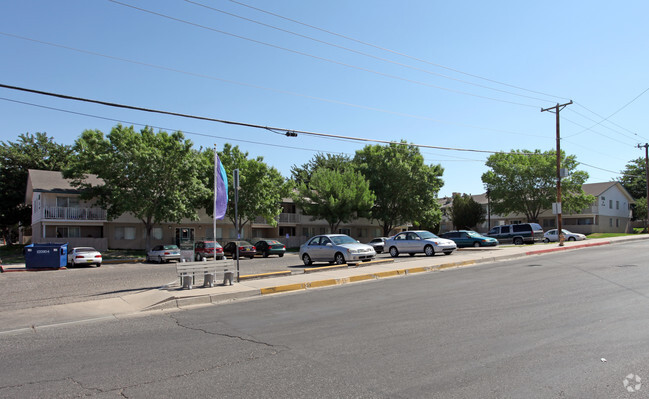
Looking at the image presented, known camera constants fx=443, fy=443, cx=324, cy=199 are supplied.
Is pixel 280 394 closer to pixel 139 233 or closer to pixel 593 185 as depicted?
pixel 139 233

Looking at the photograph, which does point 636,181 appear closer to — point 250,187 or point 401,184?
point 401,184

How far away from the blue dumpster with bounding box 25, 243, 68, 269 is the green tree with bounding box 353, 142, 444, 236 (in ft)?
108

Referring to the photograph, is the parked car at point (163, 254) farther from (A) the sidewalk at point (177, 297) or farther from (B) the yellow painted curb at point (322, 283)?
(B) the yellow painted curb at point (322, 283)

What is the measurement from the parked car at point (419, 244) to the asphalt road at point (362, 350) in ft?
45.5

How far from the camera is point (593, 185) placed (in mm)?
67438

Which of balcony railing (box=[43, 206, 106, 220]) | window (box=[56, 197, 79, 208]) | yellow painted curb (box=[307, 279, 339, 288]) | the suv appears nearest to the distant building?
the suv

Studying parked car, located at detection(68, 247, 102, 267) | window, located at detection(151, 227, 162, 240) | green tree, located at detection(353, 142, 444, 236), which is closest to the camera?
parked car, located at detection(68, 247, 102, 267)

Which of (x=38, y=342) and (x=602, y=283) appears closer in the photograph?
(x=38, y=342)

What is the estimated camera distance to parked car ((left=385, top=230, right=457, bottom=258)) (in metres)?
24.8

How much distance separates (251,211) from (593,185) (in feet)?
178

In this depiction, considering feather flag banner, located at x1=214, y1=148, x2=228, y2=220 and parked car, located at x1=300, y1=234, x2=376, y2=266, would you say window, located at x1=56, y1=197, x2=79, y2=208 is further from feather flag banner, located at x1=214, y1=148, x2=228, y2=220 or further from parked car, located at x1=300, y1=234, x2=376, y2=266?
feather flag banner, located at x1=214, y1=148, x2=228, y2=220

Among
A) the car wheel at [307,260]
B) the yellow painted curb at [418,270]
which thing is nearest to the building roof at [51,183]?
the car wheel at [307,260]

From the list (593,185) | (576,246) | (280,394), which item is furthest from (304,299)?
(593,185)

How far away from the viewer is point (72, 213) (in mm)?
38594
